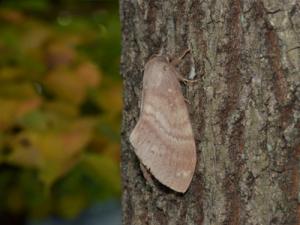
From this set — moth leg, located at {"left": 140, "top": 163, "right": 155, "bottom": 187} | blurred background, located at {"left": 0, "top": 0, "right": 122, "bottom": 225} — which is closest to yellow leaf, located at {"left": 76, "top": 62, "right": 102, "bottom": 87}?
blurred background, located at {"left": 0, "top": 0, "right": 122, "bottom": 225}

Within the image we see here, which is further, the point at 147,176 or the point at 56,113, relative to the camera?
the point at 56,113

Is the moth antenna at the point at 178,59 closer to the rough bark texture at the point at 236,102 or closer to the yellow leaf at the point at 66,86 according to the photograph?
the rough bark texture at the point at 236,102

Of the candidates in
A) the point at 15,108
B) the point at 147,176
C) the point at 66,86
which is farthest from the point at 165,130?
the point at 66,86

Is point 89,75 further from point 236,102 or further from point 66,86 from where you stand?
point 236,102

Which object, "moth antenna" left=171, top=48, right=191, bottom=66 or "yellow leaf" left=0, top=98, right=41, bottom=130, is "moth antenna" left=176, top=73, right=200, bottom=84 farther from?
"yellow leaf" left=0, top=98, right=41, bottom=130

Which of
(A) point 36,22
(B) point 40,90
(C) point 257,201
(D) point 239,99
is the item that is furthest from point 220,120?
(A) point 36,22

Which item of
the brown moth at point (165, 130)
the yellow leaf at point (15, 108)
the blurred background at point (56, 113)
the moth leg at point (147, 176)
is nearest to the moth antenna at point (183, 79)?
the brown moth at point (165, 130)
